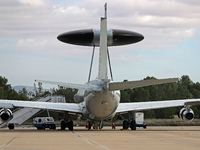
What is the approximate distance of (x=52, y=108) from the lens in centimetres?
3856

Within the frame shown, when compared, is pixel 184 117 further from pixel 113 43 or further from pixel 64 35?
pixel 64 35

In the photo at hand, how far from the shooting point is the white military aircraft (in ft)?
107


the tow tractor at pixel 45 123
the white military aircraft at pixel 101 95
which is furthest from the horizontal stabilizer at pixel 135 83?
the tow tractor at pixel 45 123

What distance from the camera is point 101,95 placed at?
3319cm

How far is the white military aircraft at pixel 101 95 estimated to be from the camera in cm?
3262

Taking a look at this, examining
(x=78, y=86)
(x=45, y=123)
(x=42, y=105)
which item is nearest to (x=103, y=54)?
(x=78, y=86)
